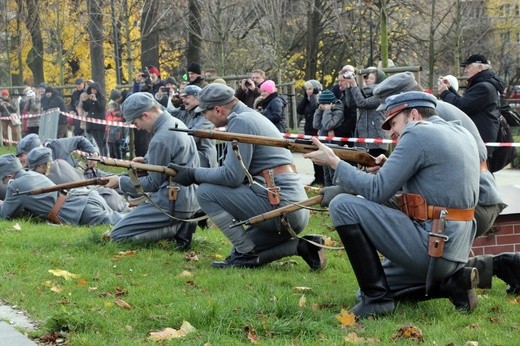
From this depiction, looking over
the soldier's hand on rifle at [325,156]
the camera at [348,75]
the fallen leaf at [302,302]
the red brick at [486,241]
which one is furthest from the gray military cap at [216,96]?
the camera at [348,75]

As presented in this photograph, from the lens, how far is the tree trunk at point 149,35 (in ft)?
101

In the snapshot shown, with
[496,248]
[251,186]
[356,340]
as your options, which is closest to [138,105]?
[251,186]

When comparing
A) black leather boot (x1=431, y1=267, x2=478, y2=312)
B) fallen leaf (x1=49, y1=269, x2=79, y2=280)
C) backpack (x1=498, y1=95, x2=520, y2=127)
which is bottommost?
fallen leaf (x1=49, y1=269, x2=79, y2=280)

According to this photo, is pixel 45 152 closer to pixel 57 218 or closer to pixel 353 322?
pixel 57 218

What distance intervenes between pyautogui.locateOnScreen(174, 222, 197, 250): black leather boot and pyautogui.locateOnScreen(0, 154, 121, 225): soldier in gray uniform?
2537 millimetres

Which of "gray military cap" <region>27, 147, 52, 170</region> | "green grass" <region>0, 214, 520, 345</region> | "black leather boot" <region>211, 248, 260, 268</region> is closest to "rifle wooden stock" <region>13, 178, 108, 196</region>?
"green grass" <region>0, 214, 520, 345</region>

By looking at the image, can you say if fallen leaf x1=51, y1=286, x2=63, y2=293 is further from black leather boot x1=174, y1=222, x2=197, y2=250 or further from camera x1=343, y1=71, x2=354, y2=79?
camera x1=343, y1=71, x2=354, y2=79

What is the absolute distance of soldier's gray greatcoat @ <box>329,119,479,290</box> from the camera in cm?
673

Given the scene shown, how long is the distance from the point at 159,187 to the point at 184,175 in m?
0.93

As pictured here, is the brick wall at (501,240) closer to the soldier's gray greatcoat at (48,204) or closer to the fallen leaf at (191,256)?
the fallen leaf at (191,256)

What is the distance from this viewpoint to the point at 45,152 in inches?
517

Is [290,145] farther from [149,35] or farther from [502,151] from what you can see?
[149,35]

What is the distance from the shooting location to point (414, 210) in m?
6.89

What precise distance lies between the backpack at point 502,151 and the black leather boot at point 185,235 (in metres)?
3.80
